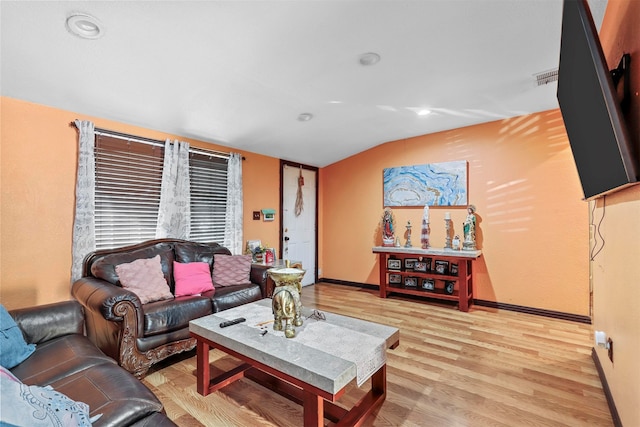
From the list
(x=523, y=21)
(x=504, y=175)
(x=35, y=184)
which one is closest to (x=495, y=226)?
(x=504, y=175)

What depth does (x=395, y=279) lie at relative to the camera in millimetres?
4605

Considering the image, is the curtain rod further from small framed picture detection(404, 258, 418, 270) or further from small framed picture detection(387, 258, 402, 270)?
small framed picture detection(404, 258, 418, 270)

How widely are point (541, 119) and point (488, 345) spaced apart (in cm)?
280

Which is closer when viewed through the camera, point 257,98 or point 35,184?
point 35,184

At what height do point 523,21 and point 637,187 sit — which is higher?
point 523,21

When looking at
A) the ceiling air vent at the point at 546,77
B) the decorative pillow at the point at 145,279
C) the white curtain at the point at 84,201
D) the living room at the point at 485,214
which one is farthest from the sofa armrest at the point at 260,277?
the ceiling air vent at the point at 546,77

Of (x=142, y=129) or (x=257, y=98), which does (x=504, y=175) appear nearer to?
(x=257, y=98)

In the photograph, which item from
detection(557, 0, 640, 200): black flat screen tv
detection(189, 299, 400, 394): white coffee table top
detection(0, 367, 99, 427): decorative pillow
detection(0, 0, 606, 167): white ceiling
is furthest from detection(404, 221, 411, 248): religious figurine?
detection(0, 367, 99, 427): decorative pillow

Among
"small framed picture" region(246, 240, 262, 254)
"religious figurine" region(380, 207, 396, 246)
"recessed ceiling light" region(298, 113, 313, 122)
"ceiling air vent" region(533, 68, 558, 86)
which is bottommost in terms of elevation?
"small framed picture" region(246, 240, 262, 254)

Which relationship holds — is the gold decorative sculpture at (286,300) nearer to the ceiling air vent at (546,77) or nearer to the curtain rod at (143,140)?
the curtain rod at (143,140)

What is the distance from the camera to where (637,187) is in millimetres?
1259

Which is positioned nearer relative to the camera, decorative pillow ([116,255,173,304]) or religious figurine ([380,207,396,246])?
decorative pillow ([116,255,173,304])

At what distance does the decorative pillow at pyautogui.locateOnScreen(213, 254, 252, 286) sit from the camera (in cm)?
312

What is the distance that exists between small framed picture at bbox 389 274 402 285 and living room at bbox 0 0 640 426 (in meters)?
0.37
